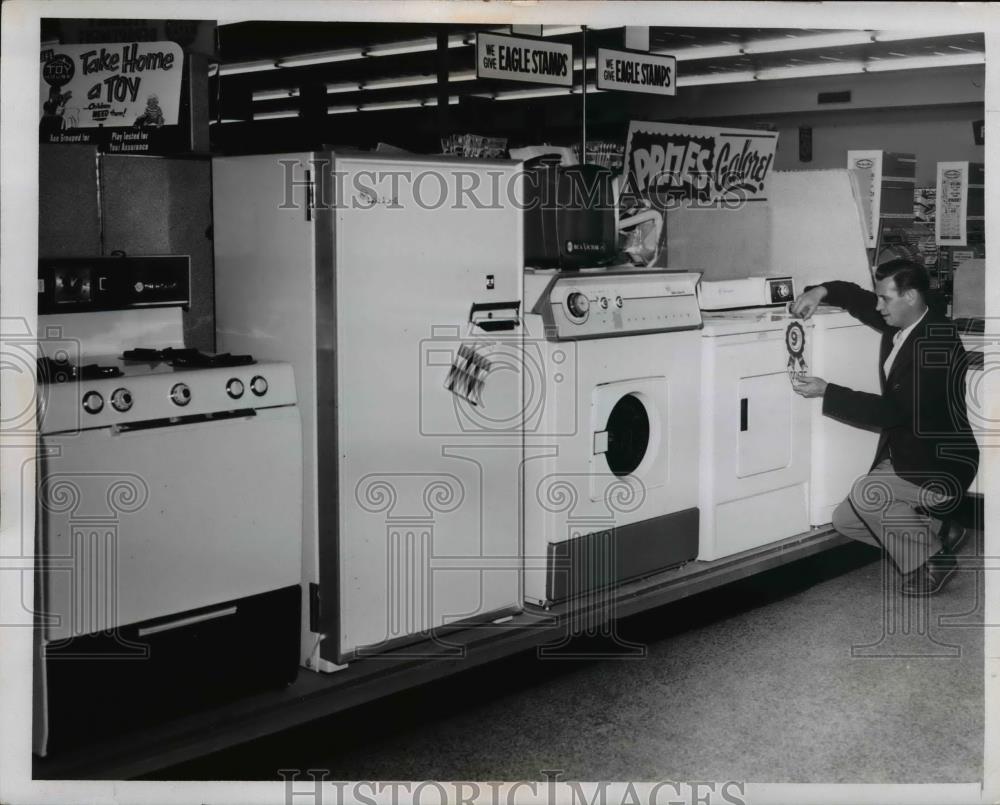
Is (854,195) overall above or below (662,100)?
below

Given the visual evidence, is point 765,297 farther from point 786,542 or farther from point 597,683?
point 597,683

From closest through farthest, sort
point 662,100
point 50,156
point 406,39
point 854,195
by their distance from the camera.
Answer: point 50,156
point 854,195
point 406,39
point 662,100

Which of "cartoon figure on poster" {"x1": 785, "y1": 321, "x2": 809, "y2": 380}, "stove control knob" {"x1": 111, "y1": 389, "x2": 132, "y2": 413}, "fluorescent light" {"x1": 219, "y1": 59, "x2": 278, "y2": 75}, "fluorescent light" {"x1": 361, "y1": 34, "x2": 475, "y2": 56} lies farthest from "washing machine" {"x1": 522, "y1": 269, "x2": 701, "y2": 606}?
"fluorescent light" {"x1": 219, "y1": 59, "x2": 278, "y2": 75}

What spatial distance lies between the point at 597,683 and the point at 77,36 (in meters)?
2.82

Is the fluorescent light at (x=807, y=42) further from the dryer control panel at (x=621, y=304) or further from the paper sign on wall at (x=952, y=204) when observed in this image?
the dryer control panel at (x=621, y=304)

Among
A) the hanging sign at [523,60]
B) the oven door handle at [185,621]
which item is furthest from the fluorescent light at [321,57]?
the oven door handle at [185,621]

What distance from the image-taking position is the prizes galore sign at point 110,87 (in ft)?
12.5

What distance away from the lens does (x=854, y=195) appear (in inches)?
225

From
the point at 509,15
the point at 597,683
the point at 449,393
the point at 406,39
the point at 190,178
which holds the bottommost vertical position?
the point at 597,683

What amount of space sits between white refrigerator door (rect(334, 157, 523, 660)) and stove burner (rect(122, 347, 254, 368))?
0.32 meters

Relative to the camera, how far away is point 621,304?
4371 millimetres

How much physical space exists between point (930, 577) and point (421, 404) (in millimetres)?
2722

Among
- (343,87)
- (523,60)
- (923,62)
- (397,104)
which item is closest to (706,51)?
(923,62)

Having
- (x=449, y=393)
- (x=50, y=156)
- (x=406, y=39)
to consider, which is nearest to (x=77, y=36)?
(x=50, y=156)
